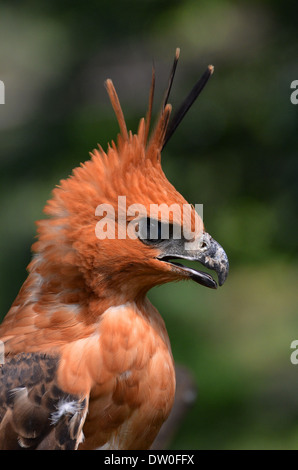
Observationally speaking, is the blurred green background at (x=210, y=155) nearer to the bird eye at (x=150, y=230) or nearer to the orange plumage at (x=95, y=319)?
the orange plumage at (x=95, y=319)

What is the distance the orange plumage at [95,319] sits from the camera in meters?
2.66

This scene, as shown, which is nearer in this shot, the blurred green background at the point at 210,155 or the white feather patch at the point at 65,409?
the white feather patch at the point at 65,409

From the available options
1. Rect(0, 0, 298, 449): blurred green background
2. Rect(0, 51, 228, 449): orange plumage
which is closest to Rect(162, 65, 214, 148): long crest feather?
Rect(0, 51, 228, 449): orange plumage

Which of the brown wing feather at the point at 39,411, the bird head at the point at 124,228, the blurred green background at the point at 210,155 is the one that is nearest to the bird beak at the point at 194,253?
the bird head at the point at 124,228

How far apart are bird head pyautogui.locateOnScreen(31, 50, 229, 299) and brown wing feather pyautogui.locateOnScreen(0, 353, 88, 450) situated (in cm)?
38

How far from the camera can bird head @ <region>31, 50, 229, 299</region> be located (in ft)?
8.73

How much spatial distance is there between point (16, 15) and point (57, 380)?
4783 mm

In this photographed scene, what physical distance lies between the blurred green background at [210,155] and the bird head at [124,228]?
8.56ft

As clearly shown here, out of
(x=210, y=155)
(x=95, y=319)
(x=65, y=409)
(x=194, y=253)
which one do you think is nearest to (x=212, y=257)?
→ (x=194, y=253)

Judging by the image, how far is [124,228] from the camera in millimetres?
2691

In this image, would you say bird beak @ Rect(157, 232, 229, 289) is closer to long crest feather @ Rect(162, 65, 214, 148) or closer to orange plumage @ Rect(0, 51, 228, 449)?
orange plumage @ Rect(0, 51, 228, 449)

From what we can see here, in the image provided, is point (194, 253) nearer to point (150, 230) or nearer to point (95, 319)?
point (150, 230)

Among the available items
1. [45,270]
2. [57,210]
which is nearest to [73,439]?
[45,270]

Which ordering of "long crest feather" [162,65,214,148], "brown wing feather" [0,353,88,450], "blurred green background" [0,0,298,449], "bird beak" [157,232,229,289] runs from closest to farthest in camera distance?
1. "brown wing feather" [0,353,88,450]
2. "bird beak" [157,232,229,289]
3. "long crest feather" [162,65,214,148]
4. "blurred green background" [0,0,298,449]
